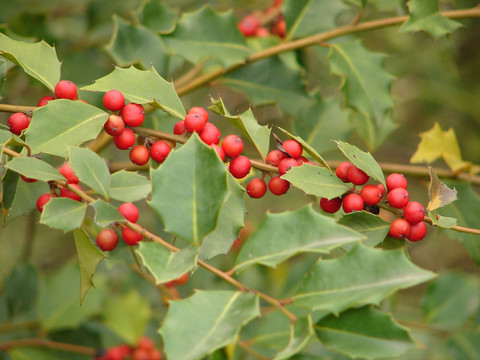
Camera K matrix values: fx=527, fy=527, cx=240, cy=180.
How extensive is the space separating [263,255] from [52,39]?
110 cm

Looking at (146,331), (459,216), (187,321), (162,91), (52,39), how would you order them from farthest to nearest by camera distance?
(146,331) → (52,39) → (459,216) → (162,91) → (187,321)

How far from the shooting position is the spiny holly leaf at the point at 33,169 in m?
0.71

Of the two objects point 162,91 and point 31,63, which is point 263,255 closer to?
point 162,91

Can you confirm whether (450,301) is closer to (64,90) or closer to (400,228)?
(400,228)

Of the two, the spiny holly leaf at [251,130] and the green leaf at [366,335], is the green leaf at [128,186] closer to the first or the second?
the spiny holly leaf at [251,130]

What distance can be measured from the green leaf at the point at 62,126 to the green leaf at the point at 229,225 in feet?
0.76

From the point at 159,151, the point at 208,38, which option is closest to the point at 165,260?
the point at 159,151

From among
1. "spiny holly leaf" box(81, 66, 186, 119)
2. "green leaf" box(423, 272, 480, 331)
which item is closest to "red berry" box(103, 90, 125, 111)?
"spiny holly leaf" box(81, 66, 186, 119)

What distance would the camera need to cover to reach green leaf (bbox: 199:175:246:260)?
2.66 ft

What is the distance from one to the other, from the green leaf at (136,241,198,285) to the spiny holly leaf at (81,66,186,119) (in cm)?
24

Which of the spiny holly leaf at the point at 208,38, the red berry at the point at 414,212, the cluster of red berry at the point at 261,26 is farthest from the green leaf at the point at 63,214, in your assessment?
the cluster of red berry at the point at 261,26

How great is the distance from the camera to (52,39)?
1545mm

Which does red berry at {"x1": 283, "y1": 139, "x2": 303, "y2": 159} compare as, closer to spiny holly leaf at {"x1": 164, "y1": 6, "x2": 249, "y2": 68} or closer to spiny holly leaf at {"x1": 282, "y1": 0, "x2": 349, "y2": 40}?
spiny holly leaf at {"x1": 164, "y1": 6, "x2": 249, "y2": 68}

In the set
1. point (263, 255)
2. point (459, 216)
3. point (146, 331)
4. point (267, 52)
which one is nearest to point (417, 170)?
point (459, 216)
